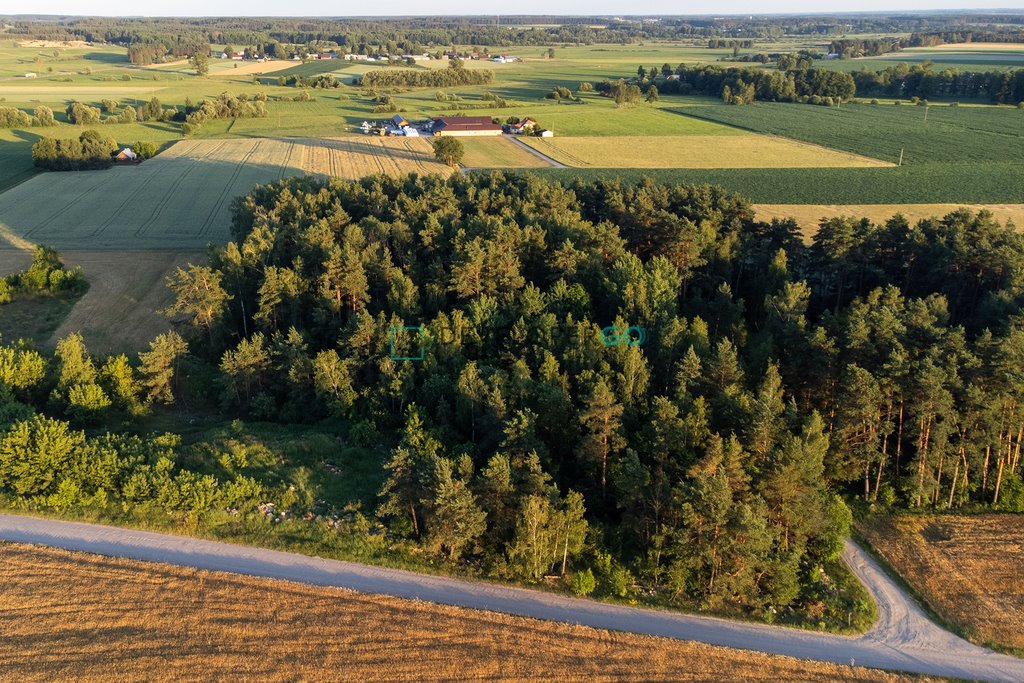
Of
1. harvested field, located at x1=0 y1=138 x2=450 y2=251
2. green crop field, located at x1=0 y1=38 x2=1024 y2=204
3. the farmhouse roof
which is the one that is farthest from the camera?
the farmhouse roof

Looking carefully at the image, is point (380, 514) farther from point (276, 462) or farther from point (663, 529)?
point (663, 529)

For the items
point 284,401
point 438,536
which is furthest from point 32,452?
point 438,536

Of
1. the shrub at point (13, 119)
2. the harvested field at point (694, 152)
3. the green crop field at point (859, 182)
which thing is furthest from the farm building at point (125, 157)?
the harvested field at point (694, 152)

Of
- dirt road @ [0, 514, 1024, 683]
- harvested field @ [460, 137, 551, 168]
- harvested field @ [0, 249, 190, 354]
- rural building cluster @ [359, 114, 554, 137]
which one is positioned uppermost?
rural building cluster @ [359, 114, 554, 137]

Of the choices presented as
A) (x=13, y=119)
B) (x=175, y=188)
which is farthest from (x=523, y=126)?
(x=13, y=119)

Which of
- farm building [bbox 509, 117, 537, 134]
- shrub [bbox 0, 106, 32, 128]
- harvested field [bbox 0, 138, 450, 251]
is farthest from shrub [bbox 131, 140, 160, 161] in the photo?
farm building [bbox 509, 117, 537, 134]

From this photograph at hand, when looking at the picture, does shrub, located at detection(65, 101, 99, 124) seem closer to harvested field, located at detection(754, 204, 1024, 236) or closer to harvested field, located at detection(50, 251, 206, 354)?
harvested field, located at detection(50, 251, 206, 354)

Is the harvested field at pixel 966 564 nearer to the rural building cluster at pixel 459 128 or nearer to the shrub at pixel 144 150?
the rural building cluster at pixel 459 128

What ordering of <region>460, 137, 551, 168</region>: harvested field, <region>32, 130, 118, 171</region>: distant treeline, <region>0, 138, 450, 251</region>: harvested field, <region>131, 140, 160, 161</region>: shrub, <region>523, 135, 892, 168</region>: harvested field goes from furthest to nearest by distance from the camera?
<region>131, 140, 160, 161</region>: shrub → <region>523, 135, 892, 168</region>: harvested field → <region>460, 137, 551, 168</region>: harvested field → <region>32, 130, 118, 171</region>: distant treeline → <region>0, 138, 450, 251</region>: harvested field
